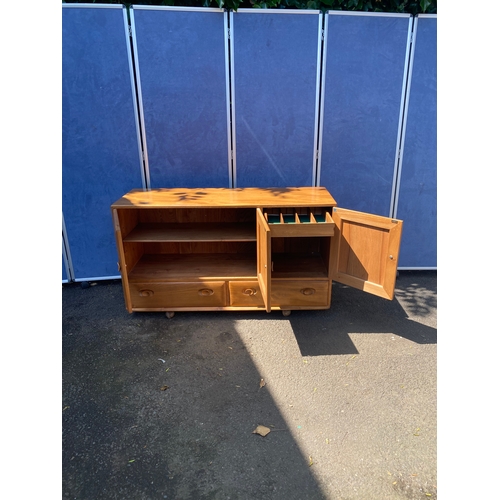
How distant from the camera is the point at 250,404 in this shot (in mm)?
2119

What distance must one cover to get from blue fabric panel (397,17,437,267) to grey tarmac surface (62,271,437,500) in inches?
32.4

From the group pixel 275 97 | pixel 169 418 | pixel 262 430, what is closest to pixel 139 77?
pixel 275 97

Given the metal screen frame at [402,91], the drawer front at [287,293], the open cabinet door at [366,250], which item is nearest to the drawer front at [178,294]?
the drawer front at [287,293]

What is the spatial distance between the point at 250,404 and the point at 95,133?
2.76m

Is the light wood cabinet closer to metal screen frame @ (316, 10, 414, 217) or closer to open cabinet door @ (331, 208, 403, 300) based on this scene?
open cabinet door @ (331, 208, 403, 300)

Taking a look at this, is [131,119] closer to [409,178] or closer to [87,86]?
[87,86]

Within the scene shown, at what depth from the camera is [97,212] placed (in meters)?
3.41

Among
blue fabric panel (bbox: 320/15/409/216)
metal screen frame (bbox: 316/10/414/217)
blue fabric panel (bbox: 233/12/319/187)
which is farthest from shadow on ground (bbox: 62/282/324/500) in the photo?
metal screen frame (bbox: 316/10/414/217)

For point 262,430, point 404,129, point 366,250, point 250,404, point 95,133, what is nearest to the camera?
point 262,430

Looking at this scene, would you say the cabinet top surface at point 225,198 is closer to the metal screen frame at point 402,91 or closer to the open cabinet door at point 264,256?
the open cabinet door at point 264,256

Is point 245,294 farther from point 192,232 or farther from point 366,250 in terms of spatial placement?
point 366,250

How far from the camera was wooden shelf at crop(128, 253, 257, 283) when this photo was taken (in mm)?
2939

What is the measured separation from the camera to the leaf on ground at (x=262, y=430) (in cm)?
192

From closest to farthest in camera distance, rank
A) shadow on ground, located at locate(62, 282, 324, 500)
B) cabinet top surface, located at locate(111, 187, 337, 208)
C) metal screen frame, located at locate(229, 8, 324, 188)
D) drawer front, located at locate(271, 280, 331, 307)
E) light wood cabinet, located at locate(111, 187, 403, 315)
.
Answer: shadow on ground, located at locate(62, 282, 324, 500) < light wood cabinet, located at locate(111, 187, 403, 315) < cabinet top surface, located at locate(111, 187, 337, 208) < drawer front, located at locate(271, 280, 331, 307) < metal screen frame, located at locate(229, 8, 324, 188)
